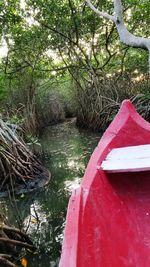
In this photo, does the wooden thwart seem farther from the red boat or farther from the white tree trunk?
the white tree trunk

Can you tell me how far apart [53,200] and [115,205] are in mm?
2480

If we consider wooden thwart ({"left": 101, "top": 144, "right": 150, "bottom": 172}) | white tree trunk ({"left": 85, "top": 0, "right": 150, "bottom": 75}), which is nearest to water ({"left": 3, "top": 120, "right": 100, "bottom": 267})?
wooden thwart ({"left": 101, "top": 144, "right": 150, "bottom": 172})

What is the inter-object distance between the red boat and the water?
109cm

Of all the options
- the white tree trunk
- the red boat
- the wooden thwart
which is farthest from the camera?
the white tree trunk

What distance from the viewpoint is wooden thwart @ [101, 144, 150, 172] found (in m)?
2.73

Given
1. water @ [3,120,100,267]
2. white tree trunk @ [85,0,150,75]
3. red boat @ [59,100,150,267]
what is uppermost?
white tree trunk @ [85,0,150,75]

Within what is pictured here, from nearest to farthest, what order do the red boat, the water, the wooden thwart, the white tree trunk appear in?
the red boat, the wooden thwart, the water, the white tree trunk

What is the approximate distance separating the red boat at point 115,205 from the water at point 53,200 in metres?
1.09

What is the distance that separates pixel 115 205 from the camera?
272 cm

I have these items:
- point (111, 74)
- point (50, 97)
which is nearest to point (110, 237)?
point (111, 74)

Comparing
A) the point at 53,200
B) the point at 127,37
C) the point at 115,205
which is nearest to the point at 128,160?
the point at 115,205

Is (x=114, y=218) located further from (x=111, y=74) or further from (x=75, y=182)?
(x=111, y=74)

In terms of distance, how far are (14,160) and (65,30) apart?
6519 mm

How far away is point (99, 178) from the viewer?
2.76m
